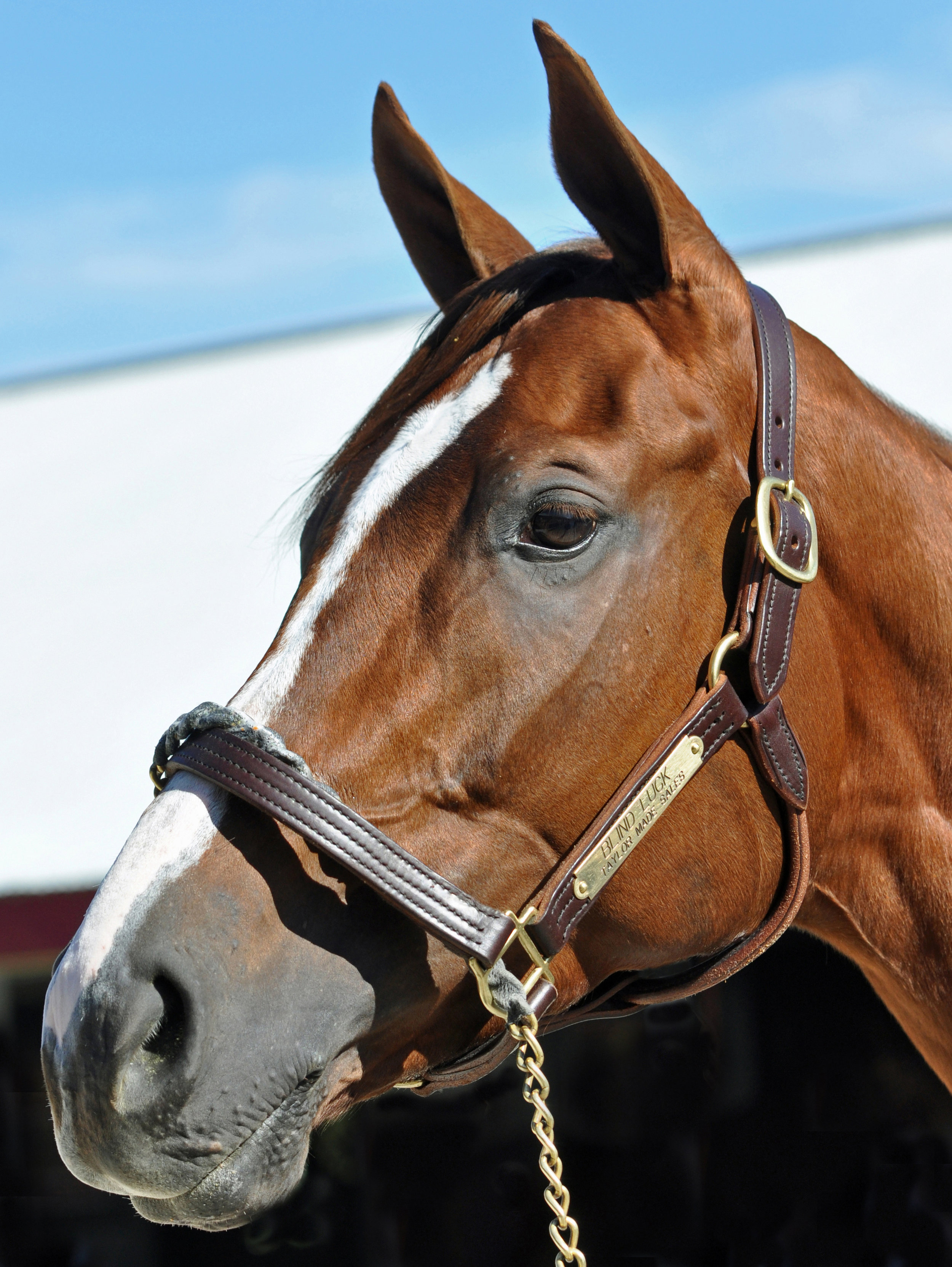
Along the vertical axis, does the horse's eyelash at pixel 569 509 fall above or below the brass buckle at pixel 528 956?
above

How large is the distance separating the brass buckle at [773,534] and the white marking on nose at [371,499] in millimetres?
430

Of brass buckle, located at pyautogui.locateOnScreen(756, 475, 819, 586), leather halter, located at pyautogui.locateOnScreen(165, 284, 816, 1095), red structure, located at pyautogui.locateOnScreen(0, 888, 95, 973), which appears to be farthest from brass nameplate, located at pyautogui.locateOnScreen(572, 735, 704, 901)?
red structure, located at pyautogui.locateOnScreen(0, 888, 95, 973)

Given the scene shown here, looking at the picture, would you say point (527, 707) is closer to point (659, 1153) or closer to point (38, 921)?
point (38, 921)

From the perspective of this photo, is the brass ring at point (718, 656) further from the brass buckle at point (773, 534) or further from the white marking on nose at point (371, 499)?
the white marking on nose at point (371, 499)

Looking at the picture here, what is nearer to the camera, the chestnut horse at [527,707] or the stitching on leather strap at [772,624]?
the chestnut horse at [527,707]

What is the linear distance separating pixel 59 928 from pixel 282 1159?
3.25m

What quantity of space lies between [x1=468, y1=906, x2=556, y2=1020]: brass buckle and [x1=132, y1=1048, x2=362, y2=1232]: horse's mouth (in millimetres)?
206

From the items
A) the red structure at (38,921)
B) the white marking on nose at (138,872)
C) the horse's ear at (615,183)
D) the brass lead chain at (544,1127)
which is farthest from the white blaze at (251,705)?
the red structure at (38,921)

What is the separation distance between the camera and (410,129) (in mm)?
1983

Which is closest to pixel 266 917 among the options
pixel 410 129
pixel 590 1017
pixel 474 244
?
pixel 590 1017

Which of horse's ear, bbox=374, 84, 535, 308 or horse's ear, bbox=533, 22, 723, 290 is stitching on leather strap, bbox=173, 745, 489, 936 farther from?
horse's ear, bbox=374, 84, 535, 308

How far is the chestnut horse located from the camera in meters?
1.29

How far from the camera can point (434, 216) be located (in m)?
2.12

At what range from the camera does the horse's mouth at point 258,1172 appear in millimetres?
1304
